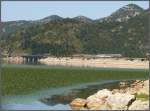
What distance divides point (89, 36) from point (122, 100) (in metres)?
106

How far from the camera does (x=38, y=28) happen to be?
128 meters

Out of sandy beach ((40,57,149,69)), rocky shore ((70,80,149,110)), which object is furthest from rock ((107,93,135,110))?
sandy beach ((40,57,149,69))

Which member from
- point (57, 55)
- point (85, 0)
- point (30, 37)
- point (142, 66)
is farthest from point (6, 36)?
point (85, 0)

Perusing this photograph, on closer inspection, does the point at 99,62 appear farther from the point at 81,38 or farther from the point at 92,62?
the point at 81,38

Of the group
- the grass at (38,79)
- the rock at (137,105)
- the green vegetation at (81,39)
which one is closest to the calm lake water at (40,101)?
the grass at (38,79)

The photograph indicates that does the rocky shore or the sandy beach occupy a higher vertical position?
the rocky shore

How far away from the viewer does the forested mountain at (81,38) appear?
367 feet

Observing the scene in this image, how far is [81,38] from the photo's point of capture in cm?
11975

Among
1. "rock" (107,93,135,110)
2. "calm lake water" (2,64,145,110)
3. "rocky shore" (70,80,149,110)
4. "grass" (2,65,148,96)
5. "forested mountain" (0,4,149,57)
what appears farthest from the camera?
"forested mountain" (0,4,149,57)

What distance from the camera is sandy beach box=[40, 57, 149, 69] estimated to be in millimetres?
99613

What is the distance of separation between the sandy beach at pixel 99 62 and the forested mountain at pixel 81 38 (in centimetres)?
225

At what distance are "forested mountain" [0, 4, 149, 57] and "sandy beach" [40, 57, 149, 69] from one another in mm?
2251

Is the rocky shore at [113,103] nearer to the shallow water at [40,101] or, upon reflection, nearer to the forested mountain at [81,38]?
the shallow water at [40,101]

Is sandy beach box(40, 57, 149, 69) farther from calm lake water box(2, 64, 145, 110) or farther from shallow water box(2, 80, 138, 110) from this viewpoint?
shallow water box(2, 80, 138, 110)
